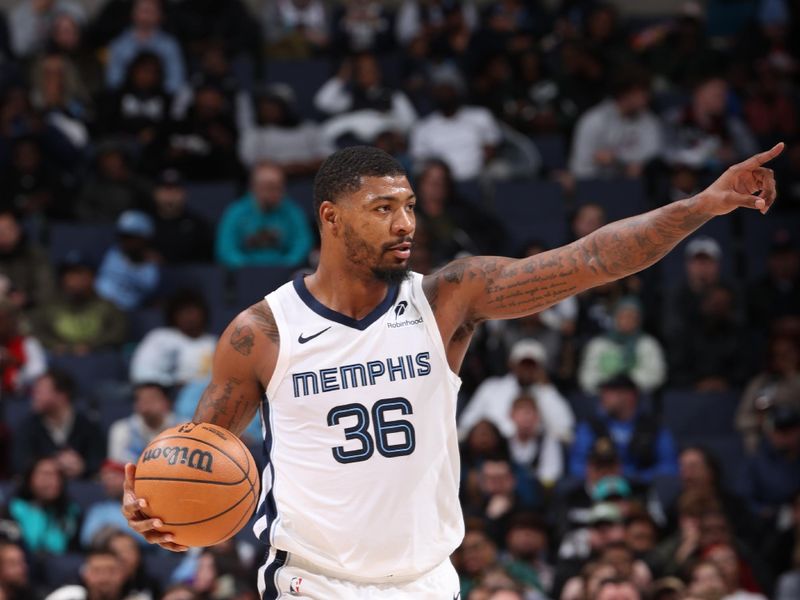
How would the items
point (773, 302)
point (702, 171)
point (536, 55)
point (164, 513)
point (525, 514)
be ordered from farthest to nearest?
point (536, 55) < point (702, 171) < point (773, 302) < point (525, 514) < point (164, 513)

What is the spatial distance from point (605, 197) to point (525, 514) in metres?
4.46

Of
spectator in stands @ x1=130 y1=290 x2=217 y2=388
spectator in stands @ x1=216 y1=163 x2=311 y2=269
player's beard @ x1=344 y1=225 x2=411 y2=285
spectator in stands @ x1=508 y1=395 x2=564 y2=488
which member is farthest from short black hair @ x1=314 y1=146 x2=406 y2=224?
spectator in stands @ x1=216 y1=163 x2=311 y2=269

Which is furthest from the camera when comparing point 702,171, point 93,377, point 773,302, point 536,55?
point 536,55

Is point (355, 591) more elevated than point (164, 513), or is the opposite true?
point (164, 513)

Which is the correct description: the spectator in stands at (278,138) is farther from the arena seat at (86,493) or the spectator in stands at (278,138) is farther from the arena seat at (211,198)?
the arena seat at (86,493)

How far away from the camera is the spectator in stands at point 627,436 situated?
11.6 meters

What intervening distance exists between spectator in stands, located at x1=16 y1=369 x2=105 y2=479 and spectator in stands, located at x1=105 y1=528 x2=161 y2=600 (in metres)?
1.60

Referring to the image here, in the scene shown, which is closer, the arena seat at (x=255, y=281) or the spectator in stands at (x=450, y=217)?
the arena seat at (x=255, y=281)

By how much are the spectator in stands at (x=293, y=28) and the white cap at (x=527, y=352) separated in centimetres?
541

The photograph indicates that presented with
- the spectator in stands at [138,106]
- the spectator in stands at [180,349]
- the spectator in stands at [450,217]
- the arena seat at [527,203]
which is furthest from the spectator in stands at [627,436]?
the spectator in stands at [138,106]

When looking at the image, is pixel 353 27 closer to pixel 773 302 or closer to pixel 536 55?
pixel 536 55

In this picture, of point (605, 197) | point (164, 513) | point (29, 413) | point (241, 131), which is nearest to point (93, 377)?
point (29, 413)

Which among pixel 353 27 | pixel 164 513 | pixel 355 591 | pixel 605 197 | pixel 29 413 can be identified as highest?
pixel 353 27

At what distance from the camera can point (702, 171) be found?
14.2 m
